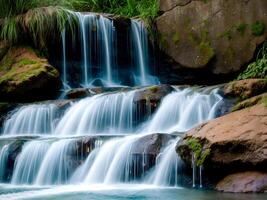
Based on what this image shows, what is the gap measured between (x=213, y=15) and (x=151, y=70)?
2.06 metres

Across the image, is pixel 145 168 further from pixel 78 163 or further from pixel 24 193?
pixel 24 193

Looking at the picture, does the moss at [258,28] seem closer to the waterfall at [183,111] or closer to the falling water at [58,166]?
the waterfall at [183,111]

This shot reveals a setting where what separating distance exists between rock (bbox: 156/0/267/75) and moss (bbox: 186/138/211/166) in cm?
522

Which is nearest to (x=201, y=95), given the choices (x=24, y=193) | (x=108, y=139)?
(x=108, y=139)

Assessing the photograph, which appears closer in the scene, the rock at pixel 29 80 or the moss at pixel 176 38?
the rock at pixel 29 80

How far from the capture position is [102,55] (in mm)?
13766

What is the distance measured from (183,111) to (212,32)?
11.8ft

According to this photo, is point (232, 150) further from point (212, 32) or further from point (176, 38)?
point (176, 38)

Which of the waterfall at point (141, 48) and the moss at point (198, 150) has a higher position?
the waterfall at point (141, 48)

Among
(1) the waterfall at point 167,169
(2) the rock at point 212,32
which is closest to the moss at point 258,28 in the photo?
(2) the rock at point 212,32

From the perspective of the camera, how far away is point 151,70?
45.8 ft

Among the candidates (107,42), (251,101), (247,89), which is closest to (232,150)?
(251,101)

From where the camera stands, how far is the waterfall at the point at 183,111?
386 inches

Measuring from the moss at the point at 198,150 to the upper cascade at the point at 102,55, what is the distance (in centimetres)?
593
